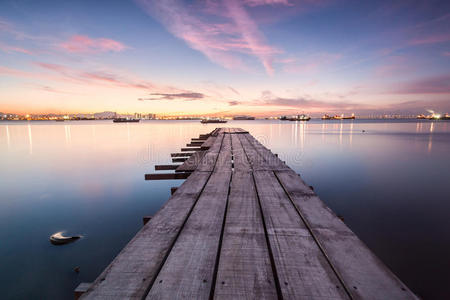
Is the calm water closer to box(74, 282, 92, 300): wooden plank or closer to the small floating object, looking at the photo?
the small floating object

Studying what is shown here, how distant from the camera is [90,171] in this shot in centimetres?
1351

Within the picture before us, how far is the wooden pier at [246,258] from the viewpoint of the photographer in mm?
1522

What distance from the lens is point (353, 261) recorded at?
181 centimetres

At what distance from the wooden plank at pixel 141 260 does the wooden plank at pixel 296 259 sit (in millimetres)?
1084

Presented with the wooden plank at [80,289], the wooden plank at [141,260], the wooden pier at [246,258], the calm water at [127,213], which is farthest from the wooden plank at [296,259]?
the calm water at [127,213]

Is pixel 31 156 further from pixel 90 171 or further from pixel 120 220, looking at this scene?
pixel 120 220

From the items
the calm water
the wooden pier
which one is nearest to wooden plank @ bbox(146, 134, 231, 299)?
the wooden pier

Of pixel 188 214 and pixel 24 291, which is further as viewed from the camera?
pixel 24 291

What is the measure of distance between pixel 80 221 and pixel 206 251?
291 inches

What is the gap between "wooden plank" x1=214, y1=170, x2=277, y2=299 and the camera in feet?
5.00

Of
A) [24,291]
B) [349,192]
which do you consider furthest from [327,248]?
[349,192]

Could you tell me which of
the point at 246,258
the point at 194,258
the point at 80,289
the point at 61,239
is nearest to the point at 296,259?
the point at 246,258

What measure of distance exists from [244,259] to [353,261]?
0.99 m

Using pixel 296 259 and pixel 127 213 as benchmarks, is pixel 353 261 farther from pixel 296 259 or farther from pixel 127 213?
pixel 127 213
